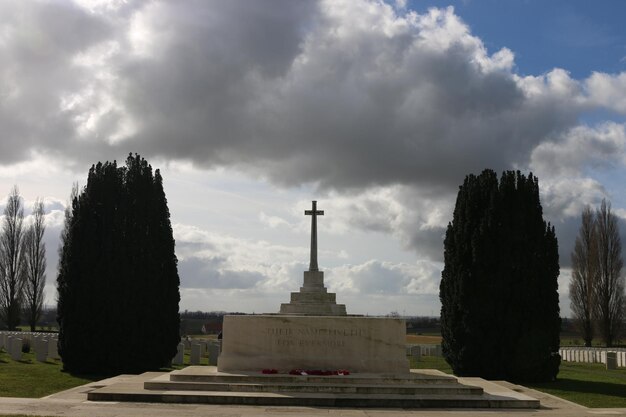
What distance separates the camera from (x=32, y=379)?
18.6m

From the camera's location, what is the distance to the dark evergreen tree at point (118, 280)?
21516 mm

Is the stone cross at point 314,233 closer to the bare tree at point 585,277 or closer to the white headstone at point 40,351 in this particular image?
the white headstone at point 40,351

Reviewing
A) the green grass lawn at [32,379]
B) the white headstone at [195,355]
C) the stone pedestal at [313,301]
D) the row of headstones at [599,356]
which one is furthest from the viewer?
the row of headstones at [599,356]

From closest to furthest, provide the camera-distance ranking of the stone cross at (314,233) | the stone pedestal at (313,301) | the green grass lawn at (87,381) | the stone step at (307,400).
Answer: the stone step at (307,400) < the green grass lawn at (87,381) < the stone pedestal at (313,301) < the stone cross at (314,233)

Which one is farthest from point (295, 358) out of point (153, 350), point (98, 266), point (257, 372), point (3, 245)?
point (3, 245)

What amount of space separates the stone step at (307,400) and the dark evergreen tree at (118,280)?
7.65 meters

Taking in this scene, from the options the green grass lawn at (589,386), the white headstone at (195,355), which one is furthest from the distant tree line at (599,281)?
the white headstone at (195,355)

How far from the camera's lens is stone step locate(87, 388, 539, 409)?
45.5ft

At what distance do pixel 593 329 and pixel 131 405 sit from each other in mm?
39551

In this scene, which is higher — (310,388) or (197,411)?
(310,388)

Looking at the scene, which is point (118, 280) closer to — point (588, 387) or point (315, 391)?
point (315, 391)

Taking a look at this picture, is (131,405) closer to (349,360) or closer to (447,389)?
(349,360)

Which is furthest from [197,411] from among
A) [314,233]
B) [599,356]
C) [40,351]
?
[599,356]

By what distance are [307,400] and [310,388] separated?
83cm
